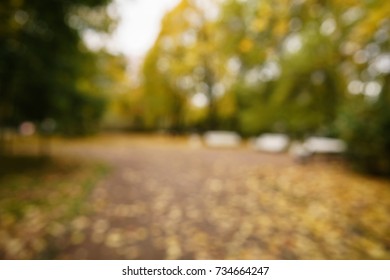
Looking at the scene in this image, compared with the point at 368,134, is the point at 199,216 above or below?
below

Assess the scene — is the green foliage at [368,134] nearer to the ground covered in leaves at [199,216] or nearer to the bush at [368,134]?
the bush at [368,134]

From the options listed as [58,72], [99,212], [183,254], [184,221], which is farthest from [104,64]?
[183,254]

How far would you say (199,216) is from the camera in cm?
628

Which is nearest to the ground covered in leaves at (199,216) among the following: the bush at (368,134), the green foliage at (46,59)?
the bush at (368,134)

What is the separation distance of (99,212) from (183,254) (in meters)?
2.57

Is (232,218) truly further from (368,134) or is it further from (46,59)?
(46,59)

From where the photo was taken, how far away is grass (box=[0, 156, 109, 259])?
5200mm

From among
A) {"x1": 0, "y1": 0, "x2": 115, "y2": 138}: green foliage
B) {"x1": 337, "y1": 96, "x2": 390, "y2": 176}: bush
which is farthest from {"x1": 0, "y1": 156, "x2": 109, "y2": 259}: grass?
{"x1": 337, "y1": 96, "x2": 390, "y2": 176}: bush

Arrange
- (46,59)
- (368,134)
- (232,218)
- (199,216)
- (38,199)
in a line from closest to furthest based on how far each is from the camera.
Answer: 1. (232,218)
2. (199,216)
3. (38,199)
4. (368,134)
5. (46,59)

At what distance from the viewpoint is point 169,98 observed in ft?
102

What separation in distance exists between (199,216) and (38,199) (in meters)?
4.08

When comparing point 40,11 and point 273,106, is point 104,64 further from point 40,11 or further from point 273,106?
point 273,106

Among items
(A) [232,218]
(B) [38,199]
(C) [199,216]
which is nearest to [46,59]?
(B) [38,199]

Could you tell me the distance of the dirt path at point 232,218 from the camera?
4852mm
